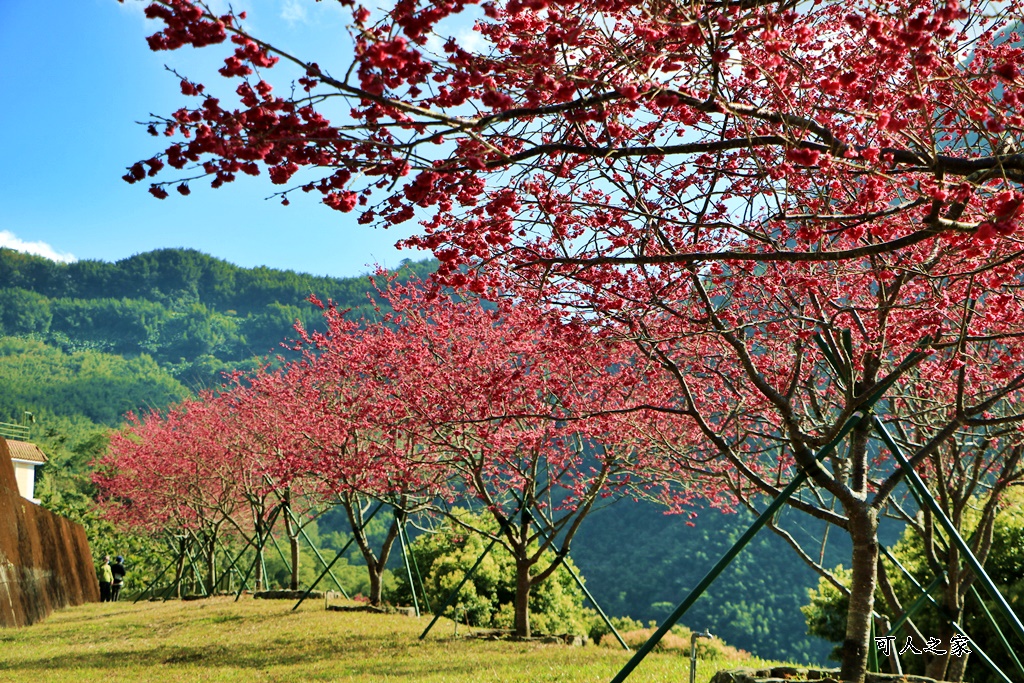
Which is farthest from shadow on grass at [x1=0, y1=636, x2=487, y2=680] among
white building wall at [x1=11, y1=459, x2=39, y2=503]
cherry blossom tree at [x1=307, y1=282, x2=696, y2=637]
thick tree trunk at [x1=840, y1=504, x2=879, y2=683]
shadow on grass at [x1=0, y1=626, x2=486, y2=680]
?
white building wall at [x1=11, y1=459, x2=39, y2=503]

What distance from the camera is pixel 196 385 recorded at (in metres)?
60.7

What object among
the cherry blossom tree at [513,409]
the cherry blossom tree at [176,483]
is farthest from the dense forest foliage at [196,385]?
the cherry blossom tree at [176,483]

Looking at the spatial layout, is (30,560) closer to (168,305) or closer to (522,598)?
(522,598)

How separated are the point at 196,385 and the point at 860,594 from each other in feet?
199

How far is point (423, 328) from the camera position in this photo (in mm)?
11844

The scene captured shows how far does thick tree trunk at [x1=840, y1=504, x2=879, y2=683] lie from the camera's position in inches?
200

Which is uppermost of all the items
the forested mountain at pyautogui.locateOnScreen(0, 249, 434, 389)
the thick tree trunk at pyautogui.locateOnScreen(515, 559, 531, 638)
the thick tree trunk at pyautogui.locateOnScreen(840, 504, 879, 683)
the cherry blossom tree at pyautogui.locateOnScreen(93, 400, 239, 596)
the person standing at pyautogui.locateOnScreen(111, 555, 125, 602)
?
the forested mountain at pyautogui.locateOnScreen(0, 249, 434, 389)

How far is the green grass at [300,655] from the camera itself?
840 centimetres

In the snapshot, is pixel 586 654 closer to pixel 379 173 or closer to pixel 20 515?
pixel 379 173

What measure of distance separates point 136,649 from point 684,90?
10475 mm

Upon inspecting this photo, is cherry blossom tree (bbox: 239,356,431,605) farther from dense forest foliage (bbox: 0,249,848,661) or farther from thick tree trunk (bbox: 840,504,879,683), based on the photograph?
thick tree trunk (bbox: 840,504,879,683)

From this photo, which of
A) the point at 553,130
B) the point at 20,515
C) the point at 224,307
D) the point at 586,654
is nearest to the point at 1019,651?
the point at 586,654

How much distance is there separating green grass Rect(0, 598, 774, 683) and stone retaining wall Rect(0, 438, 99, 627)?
56 cm

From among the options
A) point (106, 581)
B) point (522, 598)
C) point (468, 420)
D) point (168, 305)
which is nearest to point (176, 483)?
point (106, 581)
